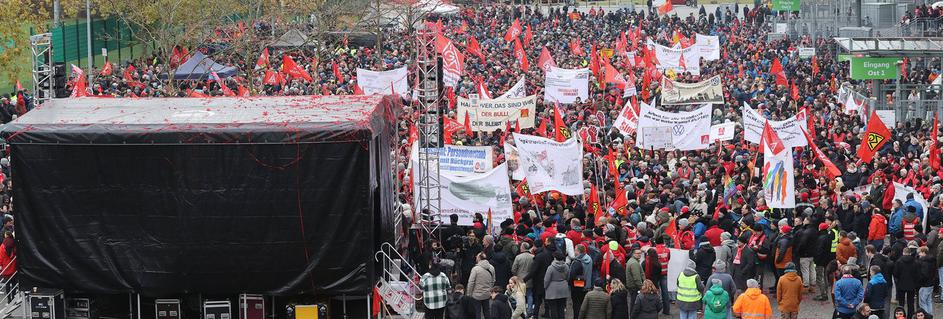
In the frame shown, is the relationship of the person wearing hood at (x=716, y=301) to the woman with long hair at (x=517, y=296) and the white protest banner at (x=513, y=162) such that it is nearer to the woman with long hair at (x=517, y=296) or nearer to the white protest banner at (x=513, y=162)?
the woman with long hair at (x=517, y=296)

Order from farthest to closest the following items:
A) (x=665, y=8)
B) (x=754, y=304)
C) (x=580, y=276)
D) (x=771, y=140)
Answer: (x=665, y=8)
(x=771, y=140)
(x=580, y=276)
(x=754, y=304)

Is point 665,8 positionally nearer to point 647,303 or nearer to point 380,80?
point 380,80

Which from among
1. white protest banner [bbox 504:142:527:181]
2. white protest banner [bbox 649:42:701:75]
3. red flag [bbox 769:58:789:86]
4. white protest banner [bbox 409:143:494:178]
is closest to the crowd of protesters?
white protest banner [bbox 504:142:527:181]

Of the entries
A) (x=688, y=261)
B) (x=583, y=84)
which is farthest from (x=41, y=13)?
(x=688, y=261)

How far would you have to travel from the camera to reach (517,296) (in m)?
19.1

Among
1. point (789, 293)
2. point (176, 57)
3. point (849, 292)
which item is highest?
point (176, 57)

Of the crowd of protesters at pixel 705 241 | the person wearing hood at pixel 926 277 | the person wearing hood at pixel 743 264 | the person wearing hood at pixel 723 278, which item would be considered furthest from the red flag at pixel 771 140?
the person wearing hood at pixel 723 278

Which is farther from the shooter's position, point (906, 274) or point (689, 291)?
point (906, 274)

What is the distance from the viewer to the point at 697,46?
156 feet

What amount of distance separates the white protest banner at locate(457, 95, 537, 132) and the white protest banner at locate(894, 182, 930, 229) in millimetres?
9981

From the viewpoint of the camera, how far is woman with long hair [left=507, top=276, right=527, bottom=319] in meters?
19.0

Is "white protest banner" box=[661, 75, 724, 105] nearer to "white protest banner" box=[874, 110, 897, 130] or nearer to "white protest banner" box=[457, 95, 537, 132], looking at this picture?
"white protest banner" box=[874, 110, 897, 130]

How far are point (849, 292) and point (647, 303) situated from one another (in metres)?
2.49

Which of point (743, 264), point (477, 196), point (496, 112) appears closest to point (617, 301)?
point (743, 264)
